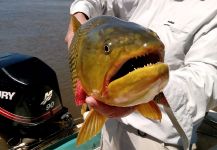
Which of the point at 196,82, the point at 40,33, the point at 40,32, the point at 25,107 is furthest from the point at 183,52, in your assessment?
the point at 40,32

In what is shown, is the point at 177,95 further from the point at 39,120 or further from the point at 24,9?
the point at 24,9

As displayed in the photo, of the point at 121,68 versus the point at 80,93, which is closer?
the point at 121,68

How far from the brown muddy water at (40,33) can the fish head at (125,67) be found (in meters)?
4.69

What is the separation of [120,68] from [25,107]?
2.38 metres

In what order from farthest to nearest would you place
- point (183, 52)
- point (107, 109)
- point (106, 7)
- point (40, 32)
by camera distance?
point (40, 32), point (106, 7), point (183, 52), point (107, 109)

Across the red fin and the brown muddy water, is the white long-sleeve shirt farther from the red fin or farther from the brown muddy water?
the brown muddy water

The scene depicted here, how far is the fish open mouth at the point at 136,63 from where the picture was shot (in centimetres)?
119

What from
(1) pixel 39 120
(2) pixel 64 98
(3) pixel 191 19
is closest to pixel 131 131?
(3) pixel 191 19

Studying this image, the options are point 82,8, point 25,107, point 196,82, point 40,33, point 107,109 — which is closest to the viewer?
point 107,109

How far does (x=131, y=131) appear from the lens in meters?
2.30

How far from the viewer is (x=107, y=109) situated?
52.5 inches

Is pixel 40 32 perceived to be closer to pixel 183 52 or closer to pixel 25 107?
pixel 25 107

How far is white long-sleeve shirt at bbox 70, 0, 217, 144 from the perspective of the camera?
177 cm

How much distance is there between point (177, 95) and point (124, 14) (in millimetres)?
1080
